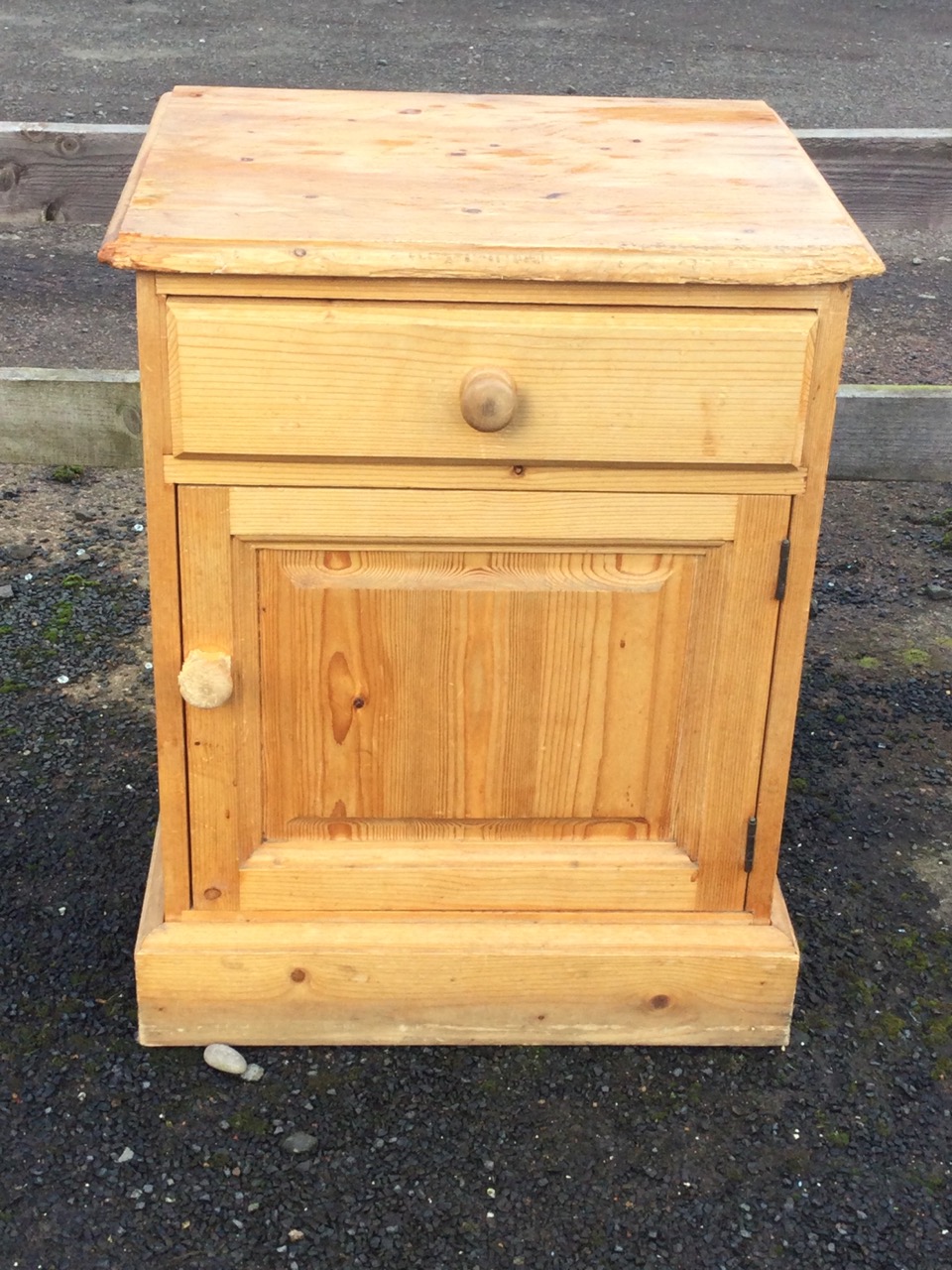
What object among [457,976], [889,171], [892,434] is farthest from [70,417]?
[889,171]

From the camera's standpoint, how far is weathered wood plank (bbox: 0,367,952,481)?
103 inches

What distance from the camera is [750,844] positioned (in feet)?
7.11

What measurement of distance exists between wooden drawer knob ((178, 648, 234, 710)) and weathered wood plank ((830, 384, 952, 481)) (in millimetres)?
1296

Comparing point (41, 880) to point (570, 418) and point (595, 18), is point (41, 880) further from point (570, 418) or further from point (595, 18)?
point (595, 18)

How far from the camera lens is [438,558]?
198 centimetres

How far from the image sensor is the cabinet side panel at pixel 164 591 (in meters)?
1.79

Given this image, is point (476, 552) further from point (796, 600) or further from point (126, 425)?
point (126, 425)

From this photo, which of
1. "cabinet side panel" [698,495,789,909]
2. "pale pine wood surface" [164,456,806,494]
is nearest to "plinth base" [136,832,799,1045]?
"cabinet side panel" [698,495,789,909]

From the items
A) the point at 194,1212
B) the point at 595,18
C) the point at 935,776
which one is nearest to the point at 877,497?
the point at 935,776

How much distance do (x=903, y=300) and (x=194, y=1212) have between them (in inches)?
187

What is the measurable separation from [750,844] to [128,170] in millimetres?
1984

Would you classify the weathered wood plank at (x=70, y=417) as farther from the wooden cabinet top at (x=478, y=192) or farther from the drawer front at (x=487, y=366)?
the drawer front at (x=487, y=366)

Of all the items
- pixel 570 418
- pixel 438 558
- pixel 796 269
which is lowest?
pixel 438 558

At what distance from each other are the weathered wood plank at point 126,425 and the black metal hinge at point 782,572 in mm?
756
